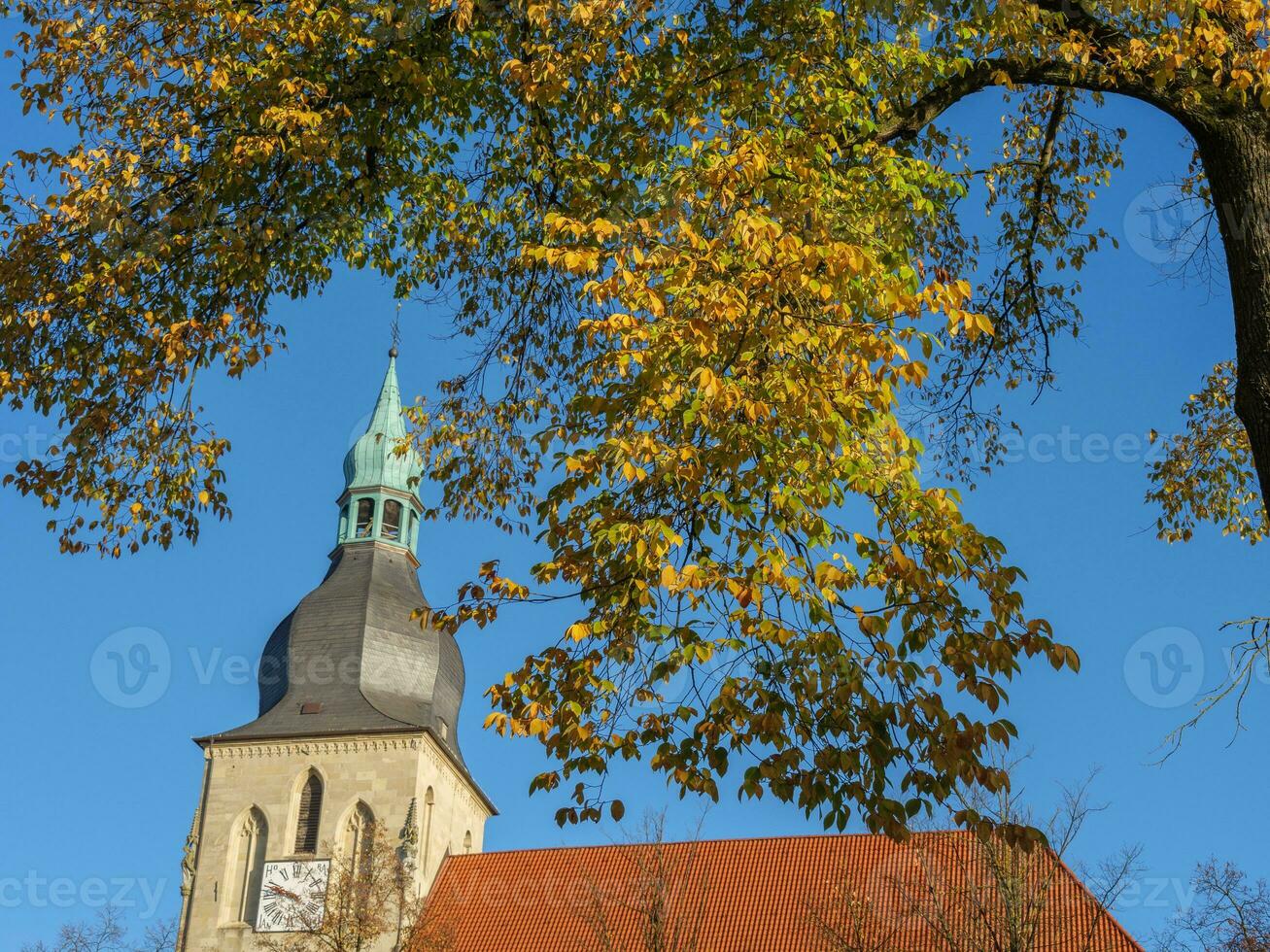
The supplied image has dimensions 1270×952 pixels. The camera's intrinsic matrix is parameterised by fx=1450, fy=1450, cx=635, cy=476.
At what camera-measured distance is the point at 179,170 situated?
30.5 ft

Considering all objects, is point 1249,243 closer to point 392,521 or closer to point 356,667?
point 356,667

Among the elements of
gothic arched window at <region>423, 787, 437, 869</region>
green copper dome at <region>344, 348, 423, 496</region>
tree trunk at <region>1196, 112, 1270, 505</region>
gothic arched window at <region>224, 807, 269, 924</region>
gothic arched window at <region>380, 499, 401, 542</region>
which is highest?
green copper dome at <region>344, 348, 423, 496</region>

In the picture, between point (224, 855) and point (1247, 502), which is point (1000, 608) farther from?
point (224, 855)

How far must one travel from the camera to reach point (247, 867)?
128 ft

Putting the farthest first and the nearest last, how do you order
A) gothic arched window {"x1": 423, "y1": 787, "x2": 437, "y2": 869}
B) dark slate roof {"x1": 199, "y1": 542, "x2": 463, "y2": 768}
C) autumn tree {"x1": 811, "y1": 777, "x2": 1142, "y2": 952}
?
1. dark slate roof {"x1": 199, "y1": 542, "x2": 463, "y2": 768}
2. gothic arched window {"x1": 423, "y1": 787, "x2": 437, "y2": 869}
3. autumn tree {"x1": 811, "y1": 777, "x2": 1142, "y2": 952}

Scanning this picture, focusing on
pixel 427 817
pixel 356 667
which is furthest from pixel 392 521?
pixel 427 817

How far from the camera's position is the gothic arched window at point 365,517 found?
4638 cm

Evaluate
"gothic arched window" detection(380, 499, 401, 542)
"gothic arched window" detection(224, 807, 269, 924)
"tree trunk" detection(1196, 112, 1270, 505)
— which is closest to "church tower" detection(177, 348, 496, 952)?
"gothic arched window" detection(224, 807, 269, 924)

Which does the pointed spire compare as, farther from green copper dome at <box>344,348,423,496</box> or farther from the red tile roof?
the red tile roof

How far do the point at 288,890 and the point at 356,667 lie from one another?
22.9 feet

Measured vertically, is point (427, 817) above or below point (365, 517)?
below

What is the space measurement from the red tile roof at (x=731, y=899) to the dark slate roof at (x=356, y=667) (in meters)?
4.87

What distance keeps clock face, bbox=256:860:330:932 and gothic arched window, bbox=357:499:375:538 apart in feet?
38.2

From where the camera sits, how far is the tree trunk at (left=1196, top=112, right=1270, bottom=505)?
660 centimetres
